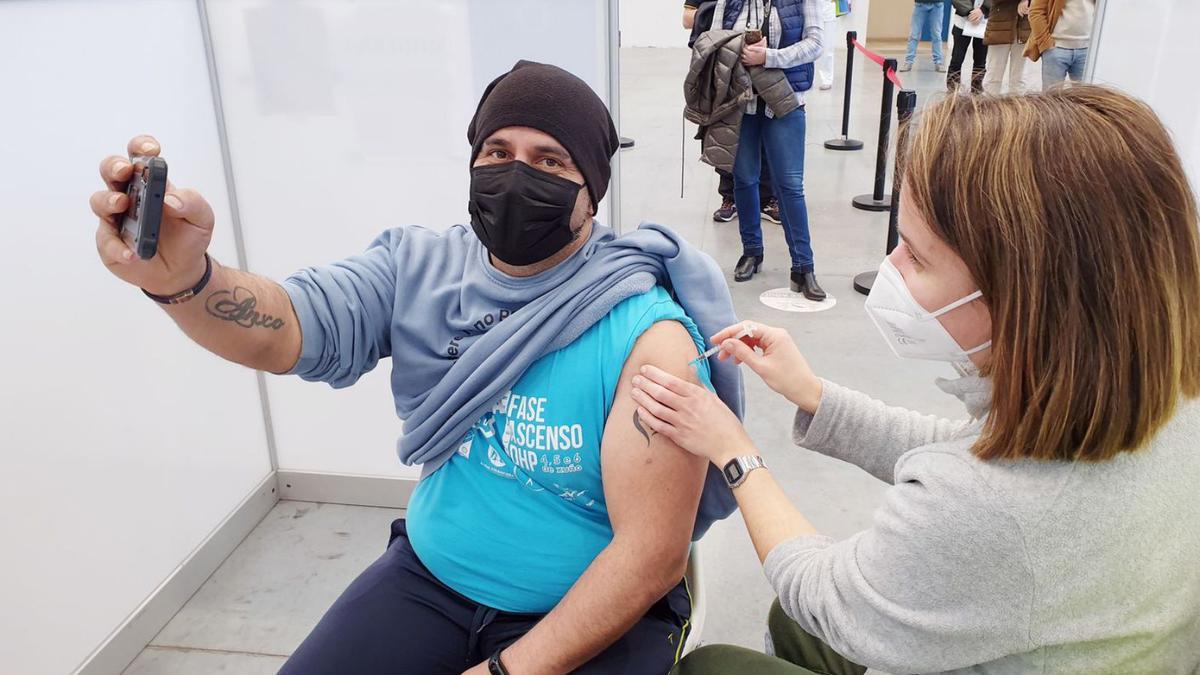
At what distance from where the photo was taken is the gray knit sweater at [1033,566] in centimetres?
96

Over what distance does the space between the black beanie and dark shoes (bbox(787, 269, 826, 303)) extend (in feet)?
10.4

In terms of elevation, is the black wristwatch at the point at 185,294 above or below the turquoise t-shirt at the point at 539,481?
above

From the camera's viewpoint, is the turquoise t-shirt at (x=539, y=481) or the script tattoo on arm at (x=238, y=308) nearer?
the script tattoo on arm at (x=238, y=308)

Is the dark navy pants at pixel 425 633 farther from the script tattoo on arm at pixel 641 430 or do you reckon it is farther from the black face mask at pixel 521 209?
the black face mask at pixel 521 209

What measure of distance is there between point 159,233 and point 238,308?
0.74ft

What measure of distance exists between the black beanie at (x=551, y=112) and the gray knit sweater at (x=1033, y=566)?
0.73 meters

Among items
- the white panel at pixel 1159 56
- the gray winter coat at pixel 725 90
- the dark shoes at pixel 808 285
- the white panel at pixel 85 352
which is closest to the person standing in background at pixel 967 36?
the dark shoes at pixel 808 285

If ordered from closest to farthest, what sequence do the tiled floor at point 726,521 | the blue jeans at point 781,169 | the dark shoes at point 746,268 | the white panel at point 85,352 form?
the white panel at point 85,352
the tiled floor at point 726,521
the blue jeans at point 781,169
the dark shoes at point 746,268

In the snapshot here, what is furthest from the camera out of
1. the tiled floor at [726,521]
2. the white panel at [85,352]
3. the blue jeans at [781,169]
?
the blue jeans at [781,169]

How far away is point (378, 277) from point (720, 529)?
156cm

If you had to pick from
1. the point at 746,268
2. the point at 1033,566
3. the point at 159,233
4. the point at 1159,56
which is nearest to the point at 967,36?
the point at 746,268

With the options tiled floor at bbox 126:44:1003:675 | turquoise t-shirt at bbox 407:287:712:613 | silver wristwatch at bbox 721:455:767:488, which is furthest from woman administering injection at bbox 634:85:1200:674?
tiled floor at bbox 126:44:1003:675

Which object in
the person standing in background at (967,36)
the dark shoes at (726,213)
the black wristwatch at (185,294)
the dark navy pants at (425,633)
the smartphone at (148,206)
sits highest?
the smartphone at (148,206)

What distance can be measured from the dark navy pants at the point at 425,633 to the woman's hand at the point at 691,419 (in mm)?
340
